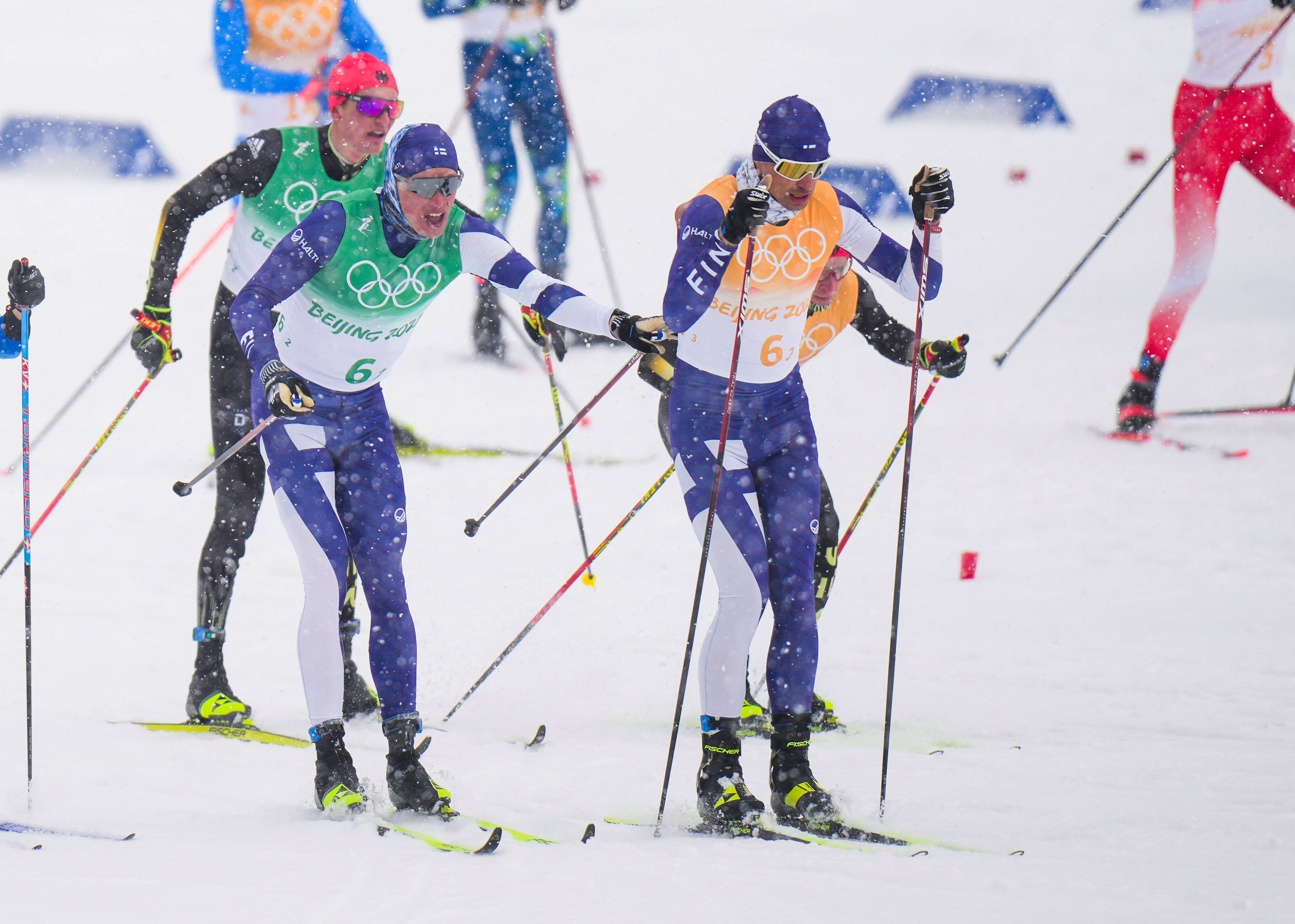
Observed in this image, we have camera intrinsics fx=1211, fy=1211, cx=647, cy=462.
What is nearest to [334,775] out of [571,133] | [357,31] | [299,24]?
[357,31]

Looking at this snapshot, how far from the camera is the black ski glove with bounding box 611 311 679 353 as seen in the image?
10.6 feet

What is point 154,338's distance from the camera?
13.0ft

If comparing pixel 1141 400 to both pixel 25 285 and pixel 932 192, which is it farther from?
pixel 25 285

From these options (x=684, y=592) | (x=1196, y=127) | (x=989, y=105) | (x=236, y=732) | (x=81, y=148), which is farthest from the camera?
(x=989, y=105)

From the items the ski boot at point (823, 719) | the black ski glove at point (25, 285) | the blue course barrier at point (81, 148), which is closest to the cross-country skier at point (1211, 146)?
the ski boot at point (823, 719)

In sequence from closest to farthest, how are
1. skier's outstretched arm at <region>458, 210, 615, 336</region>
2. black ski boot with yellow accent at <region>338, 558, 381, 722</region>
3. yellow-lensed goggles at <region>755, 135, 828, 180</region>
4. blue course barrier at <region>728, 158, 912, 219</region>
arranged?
1. yellow-lensed goggles at <region>755, 135, 828, 180</region>
2. skier's outstretched arm at <region>458, 210, 615, 336</region>
3. black ski boot with yellow accent at <region>338, 558, 381, 722</region>
4. blue course barrier at <region>728, 158, 912, 219</region>

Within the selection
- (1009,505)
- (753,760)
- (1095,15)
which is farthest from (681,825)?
(1095,15)

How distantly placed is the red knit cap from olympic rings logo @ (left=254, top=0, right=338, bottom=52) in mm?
3041

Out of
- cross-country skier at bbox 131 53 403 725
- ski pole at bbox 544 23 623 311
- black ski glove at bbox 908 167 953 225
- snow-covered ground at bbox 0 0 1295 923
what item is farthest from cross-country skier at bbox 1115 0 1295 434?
cross-country skier at bbox 131 53 403 725

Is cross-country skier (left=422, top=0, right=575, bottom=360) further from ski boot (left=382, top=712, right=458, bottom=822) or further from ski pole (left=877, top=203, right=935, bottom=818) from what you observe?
ski boot (left=382, top=712, right=458, bottom=822)

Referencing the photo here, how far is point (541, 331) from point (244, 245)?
1.10 metres

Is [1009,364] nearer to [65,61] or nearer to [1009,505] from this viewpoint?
[1009,505]

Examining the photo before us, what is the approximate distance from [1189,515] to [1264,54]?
262 cm

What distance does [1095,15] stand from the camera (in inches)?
541
